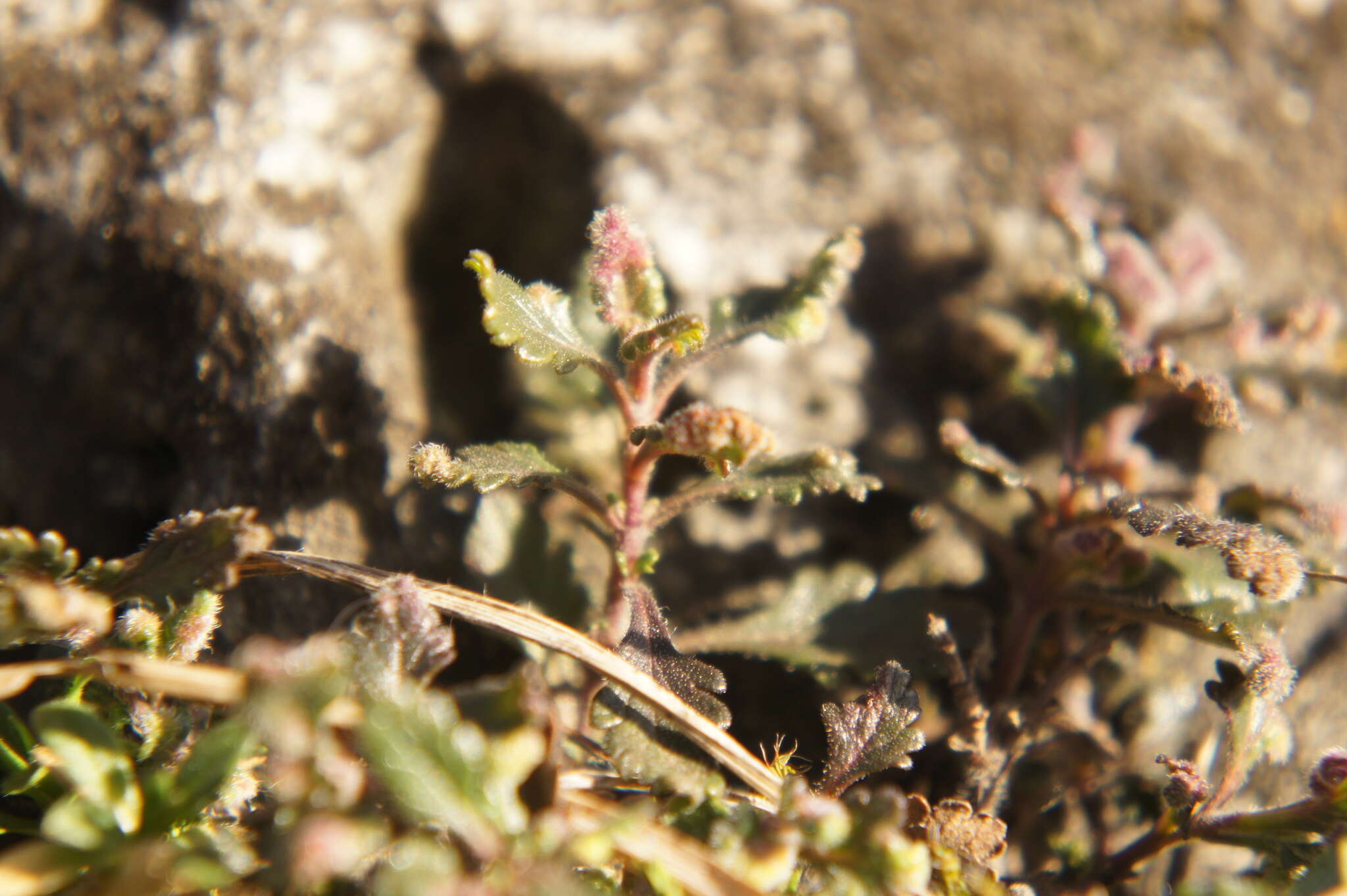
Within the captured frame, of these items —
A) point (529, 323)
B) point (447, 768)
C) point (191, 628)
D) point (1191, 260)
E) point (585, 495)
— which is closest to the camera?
point (447, 768)

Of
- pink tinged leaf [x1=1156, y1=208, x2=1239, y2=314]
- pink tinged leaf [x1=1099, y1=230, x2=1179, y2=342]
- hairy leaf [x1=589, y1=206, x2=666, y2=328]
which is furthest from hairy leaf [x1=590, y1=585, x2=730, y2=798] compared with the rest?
pink tinged leaf [x1=1156, y1=208, x2=1239, y2=314]

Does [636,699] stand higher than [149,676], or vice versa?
[149,676]

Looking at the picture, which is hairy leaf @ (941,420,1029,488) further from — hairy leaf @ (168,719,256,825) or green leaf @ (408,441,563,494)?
hairy leaf @ (168,719,256,825)

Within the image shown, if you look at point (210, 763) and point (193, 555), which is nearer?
point (210, 763)

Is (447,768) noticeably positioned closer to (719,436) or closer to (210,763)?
(210,763)

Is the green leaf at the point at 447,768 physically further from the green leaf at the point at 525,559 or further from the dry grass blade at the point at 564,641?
the green leaf at the point at 525,559

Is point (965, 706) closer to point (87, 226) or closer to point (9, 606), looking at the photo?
point (9, 606)

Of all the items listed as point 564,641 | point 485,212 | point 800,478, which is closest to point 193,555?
point 564,641
